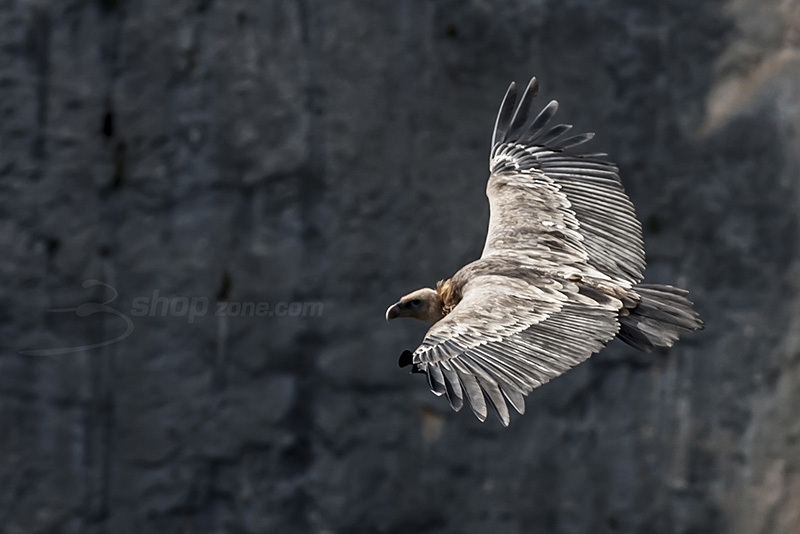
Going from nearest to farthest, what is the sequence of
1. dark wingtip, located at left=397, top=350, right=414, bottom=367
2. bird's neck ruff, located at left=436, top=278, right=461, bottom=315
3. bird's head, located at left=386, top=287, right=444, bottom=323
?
dark wingtip, located at left=397, top=350, right=414, bottom=367
bird's neck ruff, located at left=436, top=278, right=461, bottom=315
bird's head, located at left=386, top=287, right=444, bottom=323

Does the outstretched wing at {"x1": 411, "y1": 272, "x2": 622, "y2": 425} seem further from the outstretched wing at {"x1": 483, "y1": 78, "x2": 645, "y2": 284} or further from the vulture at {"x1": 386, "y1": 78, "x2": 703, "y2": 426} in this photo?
the outstretched wing at {"x1": 483, "y1": 78, "x2": 645, "y2": 284}

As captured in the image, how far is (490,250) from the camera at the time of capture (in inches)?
148

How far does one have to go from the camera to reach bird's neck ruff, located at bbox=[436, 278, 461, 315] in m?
3.57

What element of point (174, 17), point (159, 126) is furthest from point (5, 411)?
point (174, 17)

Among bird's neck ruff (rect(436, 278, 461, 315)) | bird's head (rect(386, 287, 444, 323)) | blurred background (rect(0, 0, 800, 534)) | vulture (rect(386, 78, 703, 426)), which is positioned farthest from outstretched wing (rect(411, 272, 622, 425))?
blurred background (rect(0, 0, 800, 534))

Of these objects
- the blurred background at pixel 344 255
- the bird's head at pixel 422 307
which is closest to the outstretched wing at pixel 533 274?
the bird's head at pixel 422 307

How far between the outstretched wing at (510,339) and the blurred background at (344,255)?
1.93 m

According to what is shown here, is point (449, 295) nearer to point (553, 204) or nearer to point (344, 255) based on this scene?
point (553, 204)

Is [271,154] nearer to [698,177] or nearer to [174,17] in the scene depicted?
[174,17]

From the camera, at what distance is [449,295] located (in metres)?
3.60

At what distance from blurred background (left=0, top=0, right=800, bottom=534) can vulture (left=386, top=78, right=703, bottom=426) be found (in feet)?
3.79

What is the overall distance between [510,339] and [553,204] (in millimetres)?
956

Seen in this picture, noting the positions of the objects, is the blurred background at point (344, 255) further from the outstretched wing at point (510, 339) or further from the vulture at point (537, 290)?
the outstretched wing at point (510, 339)

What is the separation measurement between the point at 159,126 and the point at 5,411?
1309 mm
